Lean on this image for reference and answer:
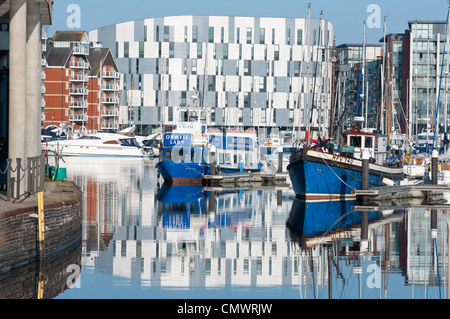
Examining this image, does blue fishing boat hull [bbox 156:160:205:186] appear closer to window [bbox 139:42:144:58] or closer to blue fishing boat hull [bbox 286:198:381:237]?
blue fishing boat hull [bbox 286:198:381:237]

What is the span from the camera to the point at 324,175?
141ft

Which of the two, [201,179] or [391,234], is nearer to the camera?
[391,234]

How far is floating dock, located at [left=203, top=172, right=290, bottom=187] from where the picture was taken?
5481 cm

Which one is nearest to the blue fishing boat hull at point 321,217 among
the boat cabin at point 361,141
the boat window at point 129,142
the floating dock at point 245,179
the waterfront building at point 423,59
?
the boat cabin at point 361,141

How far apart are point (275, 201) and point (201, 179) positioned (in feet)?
42.6

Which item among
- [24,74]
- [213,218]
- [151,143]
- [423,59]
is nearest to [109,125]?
[151,143]

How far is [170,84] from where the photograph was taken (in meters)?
144

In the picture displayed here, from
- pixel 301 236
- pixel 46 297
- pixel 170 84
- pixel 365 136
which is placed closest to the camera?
pixel 46 297

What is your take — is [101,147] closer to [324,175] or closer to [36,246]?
[324,175]

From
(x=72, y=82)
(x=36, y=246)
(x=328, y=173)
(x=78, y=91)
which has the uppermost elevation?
(x=72, y=82)

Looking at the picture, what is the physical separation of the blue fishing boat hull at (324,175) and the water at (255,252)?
1.97m

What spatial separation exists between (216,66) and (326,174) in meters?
103
